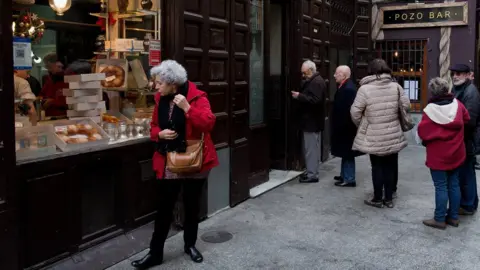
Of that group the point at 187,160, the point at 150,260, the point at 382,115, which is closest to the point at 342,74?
the point at 382,115

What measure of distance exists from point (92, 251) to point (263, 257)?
5.00 feet

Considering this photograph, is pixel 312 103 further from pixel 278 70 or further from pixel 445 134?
pixel 445 134

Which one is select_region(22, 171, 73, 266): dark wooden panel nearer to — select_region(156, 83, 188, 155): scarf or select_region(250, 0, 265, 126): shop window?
select_region(156, 83, 188, 155): scarf

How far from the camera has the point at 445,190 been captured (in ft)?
18.1

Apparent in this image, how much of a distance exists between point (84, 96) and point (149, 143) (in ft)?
2.57

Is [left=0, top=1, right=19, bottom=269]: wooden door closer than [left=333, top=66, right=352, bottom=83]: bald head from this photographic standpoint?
Yes

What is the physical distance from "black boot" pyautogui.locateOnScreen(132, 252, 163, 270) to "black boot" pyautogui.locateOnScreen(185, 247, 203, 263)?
0.96ft

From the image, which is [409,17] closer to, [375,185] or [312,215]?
[375,185]

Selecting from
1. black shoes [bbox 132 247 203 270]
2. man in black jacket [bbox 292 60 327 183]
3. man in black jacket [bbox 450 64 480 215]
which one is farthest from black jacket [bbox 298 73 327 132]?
black shoes [bbox 132 247 203 270]

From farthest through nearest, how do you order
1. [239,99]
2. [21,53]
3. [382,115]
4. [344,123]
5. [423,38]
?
[423,38]
[344,123]
[239,99]
[382,115]
[21,53]

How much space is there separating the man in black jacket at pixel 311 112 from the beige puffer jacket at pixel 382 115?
126 cm

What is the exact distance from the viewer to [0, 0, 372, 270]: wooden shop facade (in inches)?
154

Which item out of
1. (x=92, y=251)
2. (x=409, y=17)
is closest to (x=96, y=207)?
(x=92, y=251)

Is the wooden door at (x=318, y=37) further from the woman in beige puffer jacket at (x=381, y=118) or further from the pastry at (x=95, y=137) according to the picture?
the pastry at (x=95, y=137)
